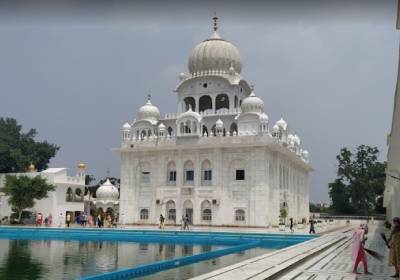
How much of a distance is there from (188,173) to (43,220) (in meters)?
10.1

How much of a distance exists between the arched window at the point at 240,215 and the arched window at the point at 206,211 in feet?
5.85

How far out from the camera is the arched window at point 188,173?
31109 mm

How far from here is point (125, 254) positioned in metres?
14.8

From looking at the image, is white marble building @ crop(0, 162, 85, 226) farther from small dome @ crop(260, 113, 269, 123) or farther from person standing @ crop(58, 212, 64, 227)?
small dome @ crop(260, 113, 269, 123)

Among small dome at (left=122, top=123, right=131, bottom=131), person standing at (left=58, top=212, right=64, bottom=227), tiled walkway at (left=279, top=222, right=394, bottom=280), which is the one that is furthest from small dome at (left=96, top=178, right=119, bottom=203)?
tiled walkway at (left=279, top=222, right=394, bottom=280)

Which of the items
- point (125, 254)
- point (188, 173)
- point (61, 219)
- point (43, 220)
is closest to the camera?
point (125, 254)

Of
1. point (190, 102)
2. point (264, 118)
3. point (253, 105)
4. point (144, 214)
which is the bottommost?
point (144, 214)

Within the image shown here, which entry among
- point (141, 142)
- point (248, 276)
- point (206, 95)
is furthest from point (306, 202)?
point (248, 276)

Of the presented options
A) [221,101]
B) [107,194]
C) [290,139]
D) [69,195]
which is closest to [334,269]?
[221,101]

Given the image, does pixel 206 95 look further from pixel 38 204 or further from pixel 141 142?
pixel 38 204

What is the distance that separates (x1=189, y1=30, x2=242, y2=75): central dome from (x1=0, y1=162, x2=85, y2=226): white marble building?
12.1 meters

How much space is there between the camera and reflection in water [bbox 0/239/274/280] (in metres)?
10.6

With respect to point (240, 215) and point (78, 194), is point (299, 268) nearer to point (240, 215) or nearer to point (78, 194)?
point (240, 215)

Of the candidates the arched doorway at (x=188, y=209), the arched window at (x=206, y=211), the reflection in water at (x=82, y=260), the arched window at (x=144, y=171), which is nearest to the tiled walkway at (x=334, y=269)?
the reflection in water at (x=82, y=260)
